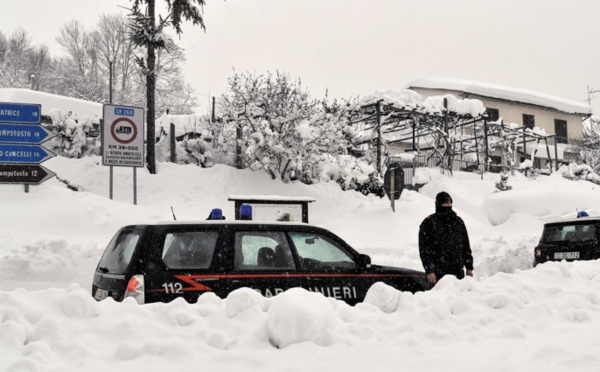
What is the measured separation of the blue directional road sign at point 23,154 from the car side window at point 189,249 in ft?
30.2

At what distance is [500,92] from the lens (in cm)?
4225

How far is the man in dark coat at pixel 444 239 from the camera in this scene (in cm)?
692

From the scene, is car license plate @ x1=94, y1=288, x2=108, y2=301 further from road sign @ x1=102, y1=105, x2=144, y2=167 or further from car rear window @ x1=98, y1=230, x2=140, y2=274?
road sign @ x1=102, y1=105, x2=144, y2=167

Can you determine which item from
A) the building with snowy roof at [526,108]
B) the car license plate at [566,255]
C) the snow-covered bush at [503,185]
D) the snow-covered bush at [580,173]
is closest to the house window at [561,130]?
the building with snowy roof at [526,108]

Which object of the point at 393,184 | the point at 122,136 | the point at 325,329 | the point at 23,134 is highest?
the point at 122,136

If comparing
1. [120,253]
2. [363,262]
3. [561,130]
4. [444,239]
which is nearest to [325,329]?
[363,262]

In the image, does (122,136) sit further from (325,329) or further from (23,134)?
(325,329)

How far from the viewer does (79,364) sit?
11.7 ft

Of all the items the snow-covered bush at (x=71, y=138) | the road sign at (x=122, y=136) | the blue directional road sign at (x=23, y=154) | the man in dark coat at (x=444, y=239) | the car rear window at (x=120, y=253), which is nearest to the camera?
the car rear window at (x=120, y=253)

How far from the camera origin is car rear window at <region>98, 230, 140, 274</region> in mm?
5441

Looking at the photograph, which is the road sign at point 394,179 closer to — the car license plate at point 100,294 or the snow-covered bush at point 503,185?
the snow-covered bush at point 503,185

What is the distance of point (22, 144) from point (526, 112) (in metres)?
40.2

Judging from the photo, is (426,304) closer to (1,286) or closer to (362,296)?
(362,296)

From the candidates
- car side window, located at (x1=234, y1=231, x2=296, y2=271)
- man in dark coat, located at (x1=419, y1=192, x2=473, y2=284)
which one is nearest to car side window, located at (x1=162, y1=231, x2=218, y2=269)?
car side window, located at (x1=234, y1=231, x2=296, y2=271)
